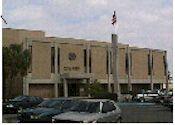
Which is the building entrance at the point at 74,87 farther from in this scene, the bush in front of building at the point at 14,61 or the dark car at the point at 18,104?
the dark car at the point at 18,104

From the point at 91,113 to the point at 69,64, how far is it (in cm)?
5184

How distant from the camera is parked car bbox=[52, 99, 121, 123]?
12.8m

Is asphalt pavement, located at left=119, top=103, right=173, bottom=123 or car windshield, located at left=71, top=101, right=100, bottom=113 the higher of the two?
car windshield, located at left=71, top=101, right=100, bottom=113

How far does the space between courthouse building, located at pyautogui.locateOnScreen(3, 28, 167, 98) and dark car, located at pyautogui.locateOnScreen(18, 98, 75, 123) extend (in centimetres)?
4181

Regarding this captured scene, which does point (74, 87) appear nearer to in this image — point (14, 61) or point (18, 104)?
point (14, 61)

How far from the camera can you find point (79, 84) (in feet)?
222

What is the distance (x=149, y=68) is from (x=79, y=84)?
57.4 feet

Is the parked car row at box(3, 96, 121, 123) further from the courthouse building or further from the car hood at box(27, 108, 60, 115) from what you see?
the courthouse building

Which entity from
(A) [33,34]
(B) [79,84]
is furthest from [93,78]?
(A) [33,34]

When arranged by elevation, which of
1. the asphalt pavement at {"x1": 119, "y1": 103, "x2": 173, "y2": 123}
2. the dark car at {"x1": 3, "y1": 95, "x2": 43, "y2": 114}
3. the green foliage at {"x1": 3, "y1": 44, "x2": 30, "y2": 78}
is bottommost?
the asphalt pavement at {"x1": 119, "y1": 103, "x2": 173, "y2": 123}

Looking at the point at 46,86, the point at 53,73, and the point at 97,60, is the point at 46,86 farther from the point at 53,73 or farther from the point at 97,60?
the point at 97,60

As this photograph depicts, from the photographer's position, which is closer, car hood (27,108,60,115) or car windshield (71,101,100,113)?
car windshield (71,101,100,113)

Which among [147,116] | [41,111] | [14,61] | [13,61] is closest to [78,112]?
[41,111]

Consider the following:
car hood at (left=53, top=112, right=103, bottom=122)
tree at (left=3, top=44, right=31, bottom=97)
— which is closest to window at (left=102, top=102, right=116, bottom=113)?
car hood at (left=53, top=112, right=103, bottom=122)
